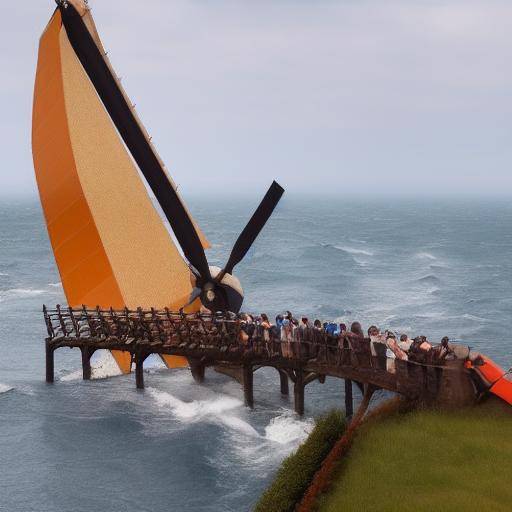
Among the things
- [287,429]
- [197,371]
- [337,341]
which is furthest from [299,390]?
[197,371]

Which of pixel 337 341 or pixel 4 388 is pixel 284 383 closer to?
pixel 337 341

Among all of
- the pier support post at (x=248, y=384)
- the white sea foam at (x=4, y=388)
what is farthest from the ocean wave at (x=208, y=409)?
the white sea foam at (x=4, y=388)

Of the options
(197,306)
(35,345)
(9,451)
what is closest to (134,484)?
(9,451)

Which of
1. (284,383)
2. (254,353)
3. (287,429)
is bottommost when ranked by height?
(287,429)

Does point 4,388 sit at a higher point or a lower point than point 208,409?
higher

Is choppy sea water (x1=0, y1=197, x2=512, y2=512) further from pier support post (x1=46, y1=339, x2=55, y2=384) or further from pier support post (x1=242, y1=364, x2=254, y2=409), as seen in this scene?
pier support post (x1=46, y1=339, x2=55, y2=384)

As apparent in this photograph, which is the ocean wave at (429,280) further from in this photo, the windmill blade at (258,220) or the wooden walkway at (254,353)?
the windmill blade at (258,220)

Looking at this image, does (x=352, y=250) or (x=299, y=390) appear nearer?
(x=299, y=390)
